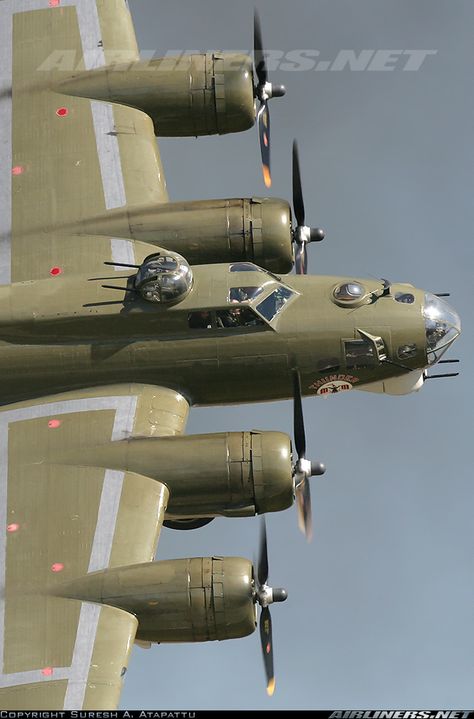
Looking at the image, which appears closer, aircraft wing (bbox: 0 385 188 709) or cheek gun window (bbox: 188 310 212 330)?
aircraft wing (bbox: 0 385 188 709)

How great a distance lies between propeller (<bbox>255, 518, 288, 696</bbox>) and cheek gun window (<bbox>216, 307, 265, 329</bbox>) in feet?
16.3

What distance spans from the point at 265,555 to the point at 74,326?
286 inches

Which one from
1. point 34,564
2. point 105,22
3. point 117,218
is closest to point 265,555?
point 34,564

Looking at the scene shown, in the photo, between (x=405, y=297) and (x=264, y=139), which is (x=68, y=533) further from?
(x=264, y=139)

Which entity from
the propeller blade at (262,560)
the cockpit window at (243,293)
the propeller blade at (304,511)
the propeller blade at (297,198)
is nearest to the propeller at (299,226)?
the propeller blade at (297,198)

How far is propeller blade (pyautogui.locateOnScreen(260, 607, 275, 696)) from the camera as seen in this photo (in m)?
28.6

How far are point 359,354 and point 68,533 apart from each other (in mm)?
8323

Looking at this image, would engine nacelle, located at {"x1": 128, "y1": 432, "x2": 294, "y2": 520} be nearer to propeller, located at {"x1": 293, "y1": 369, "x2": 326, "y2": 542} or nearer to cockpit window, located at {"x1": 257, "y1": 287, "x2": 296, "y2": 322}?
propeller, located at {"x1": 293, "y1": 369, "x2": 326, "y2": 542}

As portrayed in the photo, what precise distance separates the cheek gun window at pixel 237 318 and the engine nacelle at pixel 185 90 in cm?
624

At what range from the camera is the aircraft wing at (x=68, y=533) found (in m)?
26.7

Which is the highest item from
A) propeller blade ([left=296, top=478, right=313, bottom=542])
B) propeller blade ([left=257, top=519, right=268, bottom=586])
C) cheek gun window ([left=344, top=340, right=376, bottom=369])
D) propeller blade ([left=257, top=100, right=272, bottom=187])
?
propeller blade ([left=257, top=100, right=272, bottom=187])

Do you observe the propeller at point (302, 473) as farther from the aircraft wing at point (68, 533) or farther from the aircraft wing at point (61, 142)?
the aircraft wing at point (61, 142)

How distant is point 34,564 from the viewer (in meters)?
28.4

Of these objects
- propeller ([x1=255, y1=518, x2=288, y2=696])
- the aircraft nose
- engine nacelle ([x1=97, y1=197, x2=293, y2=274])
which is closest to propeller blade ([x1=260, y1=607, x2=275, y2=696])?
propeller ([x1=255, y1=518, x2=288, y2=696])
